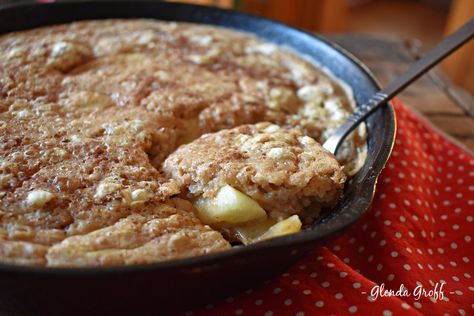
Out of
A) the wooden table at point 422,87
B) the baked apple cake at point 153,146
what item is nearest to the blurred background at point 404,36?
the wooden table at point 422,87

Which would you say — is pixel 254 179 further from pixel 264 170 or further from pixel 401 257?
pixel 401 257

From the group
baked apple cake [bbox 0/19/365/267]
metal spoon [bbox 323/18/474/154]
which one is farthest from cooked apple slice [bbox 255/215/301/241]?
metal spoon [bbox 323/18/474/154]

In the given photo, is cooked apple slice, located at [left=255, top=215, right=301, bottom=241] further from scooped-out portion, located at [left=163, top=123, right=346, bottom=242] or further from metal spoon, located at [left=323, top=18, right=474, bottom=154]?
metal spoon, located at [left=323, top=18, right=474, bottom=154]

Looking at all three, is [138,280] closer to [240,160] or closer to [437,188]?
[240,160]

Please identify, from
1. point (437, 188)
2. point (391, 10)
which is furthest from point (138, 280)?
point (391, 10)

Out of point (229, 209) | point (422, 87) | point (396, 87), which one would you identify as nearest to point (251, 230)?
point (229, 209)
